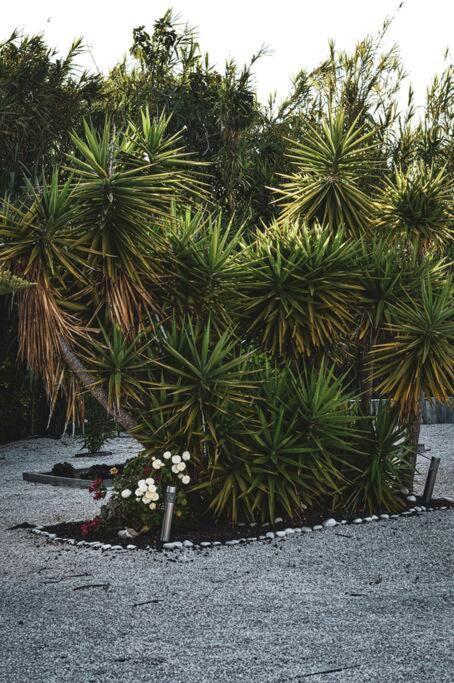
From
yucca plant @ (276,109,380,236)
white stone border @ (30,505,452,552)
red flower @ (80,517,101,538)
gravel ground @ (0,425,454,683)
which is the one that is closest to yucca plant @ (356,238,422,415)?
yucca plant @ (276,109,380,236)

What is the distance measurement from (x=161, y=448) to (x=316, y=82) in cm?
837

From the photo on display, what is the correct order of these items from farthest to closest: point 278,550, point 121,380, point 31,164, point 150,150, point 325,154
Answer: point 31,164 → point 325,154 → point 150,150 → point 121,380 → point 278,550

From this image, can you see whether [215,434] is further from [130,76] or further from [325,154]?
[130,76]

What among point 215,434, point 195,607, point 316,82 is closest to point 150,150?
point 215,434

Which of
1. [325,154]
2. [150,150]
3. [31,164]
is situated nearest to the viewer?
[150,150]

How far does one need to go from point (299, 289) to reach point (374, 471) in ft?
5.26

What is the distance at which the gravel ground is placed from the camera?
359 cm

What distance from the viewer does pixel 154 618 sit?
4.31 metres

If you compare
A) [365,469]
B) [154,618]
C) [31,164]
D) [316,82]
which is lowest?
[154,618]

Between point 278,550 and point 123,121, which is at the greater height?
point 123,121

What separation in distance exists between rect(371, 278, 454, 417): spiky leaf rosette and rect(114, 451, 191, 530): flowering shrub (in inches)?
71.3

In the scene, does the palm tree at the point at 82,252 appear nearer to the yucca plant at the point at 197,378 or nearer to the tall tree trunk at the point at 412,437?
the yucca plant at the point at 197,378

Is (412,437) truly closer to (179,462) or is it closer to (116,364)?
(179,462)

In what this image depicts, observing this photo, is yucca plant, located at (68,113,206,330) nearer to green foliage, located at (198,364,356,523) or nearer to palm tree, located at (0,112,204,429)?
palm tree, located at (0,112,204,429)
